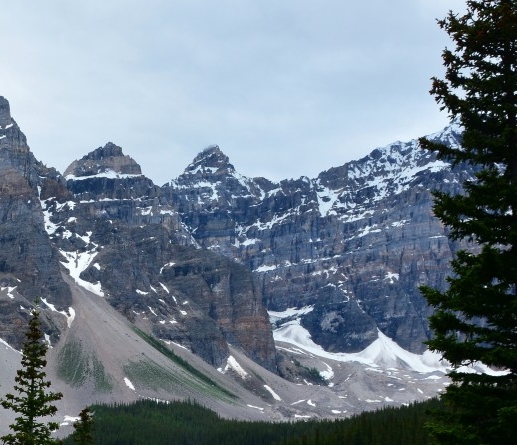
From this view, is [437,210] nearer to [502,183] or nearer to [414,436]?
[502,183]

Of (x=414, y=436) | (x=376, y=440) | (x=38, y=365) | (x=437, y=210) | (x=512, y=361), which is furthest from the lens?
(x=376, y=440)

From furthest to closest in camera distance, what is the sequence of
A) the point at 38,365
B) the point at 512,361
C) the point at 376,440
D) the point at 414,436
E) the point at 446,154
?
1. the point at 376,440
2. the point at 414,436
3. the point at 38,365
4. the point at 446,154
5. the point at 512,361

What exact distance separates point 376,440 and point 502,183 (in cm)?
11558

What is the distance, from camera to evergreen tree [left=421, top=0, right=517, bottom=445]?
20.9 m

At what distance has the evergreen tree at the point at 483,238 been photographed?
20.9 metres

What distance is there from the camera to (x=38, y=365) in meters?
36.4

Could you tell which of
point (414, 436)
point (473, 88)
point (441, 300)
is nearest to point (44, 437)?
point (441, 300)

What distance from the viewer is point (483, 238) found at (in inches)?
854

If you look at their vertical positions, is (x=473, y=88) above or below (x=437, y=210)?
above

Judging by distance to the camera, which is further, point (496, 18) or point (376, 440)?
point (376, 440)

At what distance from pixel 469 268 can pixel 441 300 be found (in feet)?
4.07

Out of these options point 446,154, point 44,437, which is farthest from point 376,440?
point 446,154

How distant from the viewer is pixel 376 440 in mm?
131250

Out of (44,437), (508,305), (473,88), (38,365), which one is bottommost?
(44,437)
